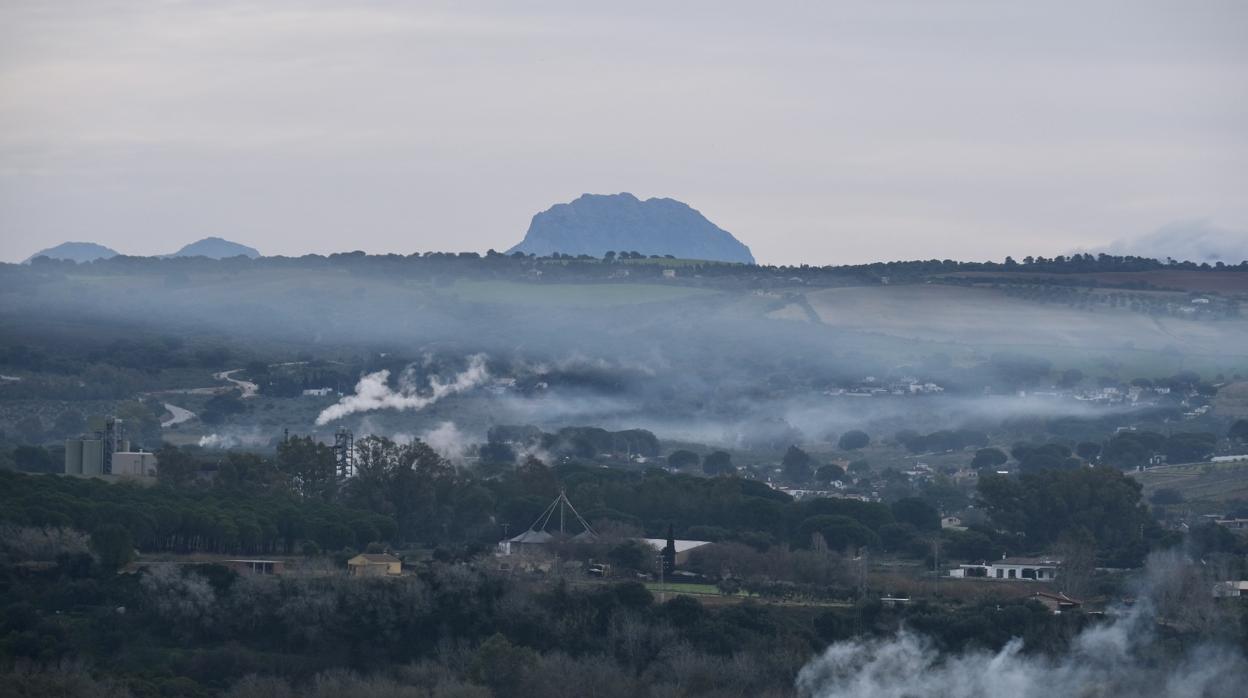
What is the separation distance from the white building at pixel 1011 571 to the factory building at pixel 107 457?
2617cm

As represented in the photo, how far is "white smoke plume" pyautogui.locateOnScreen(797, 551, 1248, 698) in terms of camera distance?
188 ft

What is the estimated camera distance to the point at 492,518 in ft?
271

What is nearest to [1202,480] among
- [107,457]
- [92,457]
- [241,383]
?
[107,457]

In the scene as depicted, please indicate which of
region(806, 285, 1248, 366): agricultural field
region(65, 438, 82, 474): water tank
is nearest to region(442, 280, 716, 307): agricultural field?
region(806, 285, 1248, 366): agricultural field

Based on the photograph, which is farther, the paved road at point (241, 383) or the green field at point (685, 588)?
the paved road at point (241, 383)

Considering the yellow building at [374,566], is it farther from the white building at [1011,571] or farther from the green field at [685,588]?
the white building at [1011,571]

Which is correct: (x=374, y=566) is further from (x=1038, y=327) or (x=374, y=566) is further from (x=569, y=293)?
(x=569, y=293)

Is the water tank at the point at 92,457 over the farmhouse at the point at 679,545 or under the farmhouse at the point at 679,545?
over

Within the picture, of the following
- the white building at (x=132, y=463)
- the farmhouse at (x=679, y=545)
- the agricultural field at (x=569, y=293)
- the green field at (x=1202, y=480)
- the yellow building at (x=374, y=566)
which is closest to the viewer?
the yellow building at (x=374, y=566)

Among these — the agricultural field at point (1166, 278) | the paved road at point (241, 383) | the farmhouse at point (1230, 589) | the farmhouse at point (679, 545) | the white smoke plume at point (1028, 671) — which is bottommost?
A: the white smoke plume at point (1028, 671)

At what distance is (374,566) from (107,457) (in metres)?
22.3

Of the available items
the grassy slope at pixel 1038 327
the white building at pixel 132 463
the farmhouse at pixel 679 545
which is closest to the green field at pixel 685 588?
the farmhouse at pixel 679 545

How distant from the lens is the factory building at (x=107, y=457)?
8694cm

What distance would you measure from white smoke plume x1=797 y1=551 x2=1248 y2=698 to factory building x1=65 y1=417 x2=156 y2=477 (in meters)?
32.6
